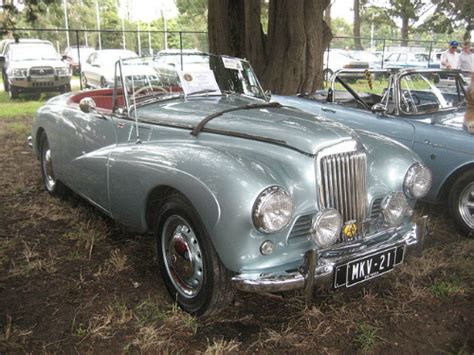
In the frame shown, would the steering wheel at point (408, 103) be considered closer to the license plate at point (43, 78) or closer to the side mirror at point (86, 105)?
the side mirror at point (86, 105)

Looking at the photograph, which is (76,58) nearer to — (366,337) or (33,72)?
(33,72)

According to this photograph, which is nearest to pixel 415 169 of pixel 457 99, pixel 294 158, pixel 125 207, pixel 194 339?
pixel 294 158

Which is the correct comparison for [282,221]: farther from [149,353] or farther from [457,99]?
[457,99]

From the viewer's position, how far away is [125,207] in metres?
3.47

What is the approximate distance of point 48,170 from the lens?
5.30 metres

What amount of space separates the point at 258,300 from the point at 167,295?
63 centimetres

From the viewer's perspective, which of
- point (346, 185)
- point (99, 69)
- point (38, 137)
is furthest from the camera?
point (99, 69)

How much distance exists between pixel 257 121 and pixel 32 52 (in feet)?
44.6

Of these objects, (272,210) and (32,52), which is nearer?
(272,210)

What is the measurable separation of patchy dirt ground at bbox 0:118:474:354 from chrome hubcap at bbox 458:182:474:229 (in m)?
0.20

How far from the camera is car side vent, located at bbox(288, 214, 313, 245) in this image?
268cm

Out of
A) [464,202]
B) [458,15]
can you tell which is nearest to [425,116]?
[464,202]

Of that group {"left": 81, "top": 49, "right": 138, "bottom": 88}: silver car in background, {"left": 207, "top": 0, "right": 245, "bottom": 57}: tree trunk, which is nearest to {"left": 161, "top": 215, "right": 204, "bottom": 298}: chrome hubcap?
{"left": 207, "top": 0, "right": 245, "bottom": 57}: tree trunk

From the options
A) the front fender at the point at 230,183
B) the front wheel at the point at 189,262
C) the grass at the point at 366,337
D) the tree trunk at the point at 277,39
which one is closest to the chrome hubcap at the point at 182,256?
the front wheel at the point at 189,262
